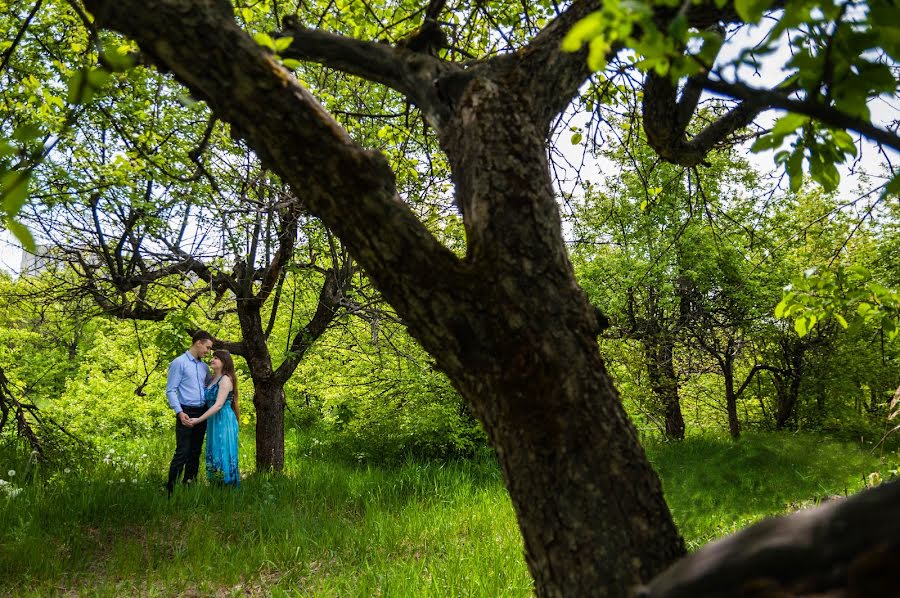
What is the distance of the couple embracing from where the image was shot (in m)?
6.12

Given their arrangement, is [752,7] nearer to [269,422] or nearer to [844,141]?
[844,141]

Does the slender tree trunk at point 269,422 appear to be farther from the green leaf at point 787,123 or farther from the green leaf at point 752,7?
the green leaf at point 752,7

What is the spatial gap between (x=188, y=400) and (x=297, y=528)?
235cm

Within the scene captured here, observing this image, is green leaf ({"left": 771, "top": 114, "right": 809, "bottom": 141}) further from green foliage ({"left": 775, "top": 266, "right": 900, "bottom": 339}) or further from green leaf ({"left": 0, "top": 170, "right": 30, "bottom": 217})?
green foliage ({"left": 775, "top": 266, "right": 900, "bottom": 339})

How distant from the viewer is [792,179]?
166 cm

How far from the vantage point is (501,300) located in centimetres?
148

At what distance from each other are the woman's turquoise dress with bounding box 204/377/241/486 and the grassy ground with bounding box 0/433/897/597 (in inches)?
8.9

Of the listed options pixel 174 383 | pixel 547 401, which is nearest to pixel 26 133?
pixel 547 401

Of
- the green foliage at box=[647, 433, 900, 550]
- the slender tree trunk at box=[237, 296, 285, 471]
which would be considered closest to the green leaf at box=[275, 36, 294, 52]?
the green foliage at box=[647, 433, 900, 550]

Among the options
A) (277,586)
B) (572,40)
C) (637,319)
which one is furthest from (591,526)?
(637,319)

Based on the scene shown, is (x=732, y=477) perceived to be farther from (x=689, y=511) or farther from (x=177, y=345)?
(x=177, y=345)

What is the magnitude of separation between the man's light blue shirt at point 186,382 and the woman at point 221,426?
176mm

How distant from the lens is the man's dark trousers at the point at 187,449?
19.9 ft

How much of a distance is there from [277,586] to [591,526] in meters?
3.03
